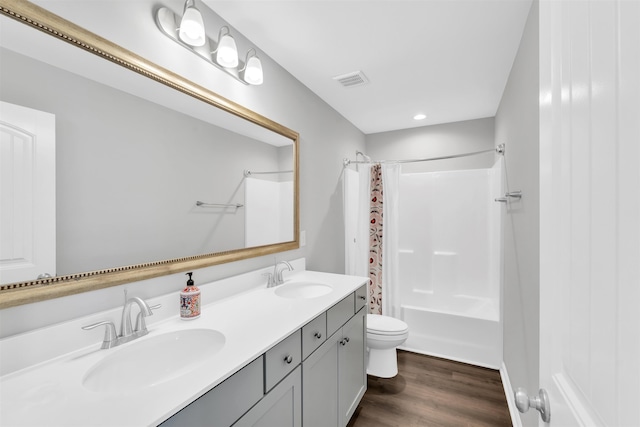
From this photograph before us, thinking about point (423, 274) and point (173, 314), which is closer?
point (173, 314)

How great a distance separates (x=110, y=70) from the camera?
1104 millimetres

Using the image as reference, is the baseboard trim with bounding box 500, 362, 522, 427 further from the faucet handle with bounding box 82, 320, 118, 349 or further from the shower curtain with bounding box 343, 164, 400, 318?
the faucet handle with bounding box 82, 320, 118, 349

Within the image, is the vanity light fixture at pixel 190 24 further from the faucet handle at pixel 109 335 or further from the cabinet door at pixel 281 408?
the cabinet door at pixel 281 408

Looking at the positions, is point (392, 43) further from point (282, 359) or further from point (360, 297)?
point (282, 359)

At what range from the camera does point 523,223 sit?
174 cm

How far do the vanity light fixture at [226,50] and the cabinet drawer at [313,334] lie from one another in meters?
1.36

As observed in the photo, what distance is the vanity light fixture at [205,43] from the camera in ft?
4.16

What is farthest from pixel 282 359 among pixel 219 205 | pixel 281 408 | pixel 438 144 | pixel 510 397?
pixel 438 144

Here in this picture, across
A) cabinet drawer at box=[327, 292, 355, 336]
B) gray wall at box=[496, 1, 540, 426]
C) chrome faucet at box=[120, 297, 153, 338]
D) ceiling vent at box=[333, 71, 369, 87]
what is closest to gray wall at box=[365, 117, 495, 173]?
gray wall at box=[496, 1, 540, 426]

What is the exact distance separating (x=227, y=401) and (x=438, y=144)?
3.33 metres
